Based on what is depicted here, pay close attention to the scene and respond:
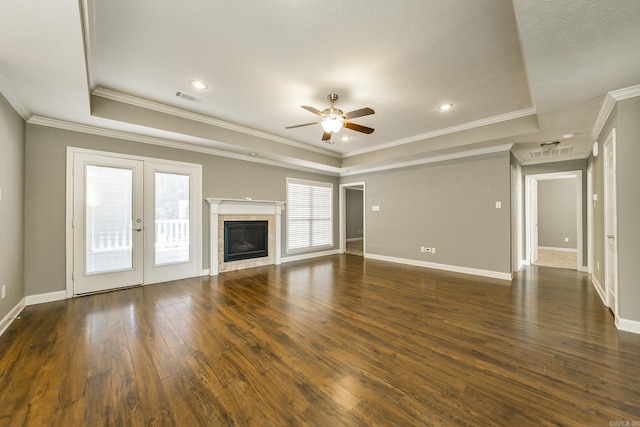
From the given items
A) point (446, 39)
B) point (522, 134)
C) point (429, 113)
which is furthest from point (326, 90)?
point (522, 134)

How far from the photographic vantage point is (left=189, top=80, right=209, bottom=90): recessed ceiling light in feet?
9.87

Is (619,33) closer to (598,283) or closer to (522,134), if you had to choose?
(522,134)

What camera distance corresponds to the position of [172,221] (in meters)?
4.57

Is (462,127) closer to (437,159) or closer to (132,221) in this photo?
(437,159)

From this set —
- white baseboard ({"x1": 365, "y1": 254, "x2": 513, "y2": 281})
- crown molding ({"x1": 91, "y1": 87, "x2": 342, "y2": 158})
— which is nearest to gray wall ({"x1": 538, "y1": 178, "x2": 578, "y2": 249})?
white baseboard ({"x1": 365, "y1": 254, "x2": 513, "y2": 281})

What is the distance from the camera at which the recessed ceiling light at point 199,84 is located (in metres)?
3.01

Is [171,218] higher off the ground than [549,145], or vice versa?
[549,145]

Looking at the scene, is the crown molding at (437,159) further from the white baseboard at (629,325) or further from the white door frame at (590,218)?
the white baseboard at (629,325)

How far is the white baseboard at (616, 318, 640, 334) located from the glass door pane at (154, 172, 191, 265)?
613 centimetres

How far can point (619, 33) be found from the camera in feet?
5.86

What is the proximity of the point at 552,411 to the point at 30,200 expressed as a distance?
5.83 meters

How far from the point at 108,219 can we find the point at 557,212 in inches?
470

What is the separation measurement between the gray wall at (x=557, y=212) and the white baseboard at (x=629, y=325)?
278 inches

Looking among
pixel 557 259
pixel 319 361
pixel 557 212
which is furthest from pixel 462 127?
pixel 557 212
